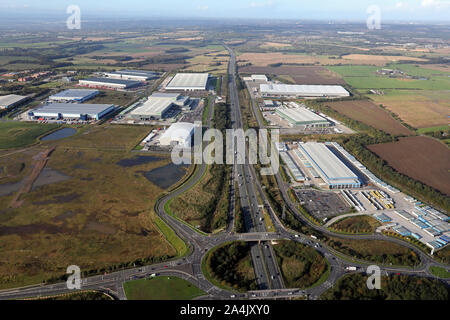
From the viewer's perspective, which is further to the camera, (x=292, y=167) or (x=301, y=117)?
(x=301, y=117)

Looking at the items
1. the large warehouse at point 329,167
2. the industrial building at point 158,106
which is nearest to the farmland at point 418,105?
the large warehouse at point 329,167

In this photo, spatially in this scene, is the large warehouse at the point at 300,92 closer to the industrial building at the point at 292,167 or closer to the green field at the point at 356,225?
the industrial building at the point at 292,167

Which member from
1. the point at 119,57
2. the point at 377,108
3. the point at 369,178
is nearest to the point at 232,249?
the point at 369,178

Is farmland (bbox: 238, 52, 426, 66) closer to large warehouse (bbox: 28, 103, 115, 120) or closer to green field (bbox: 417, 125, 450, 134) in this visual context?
green field (bbox: 417, 125, 450, 134)

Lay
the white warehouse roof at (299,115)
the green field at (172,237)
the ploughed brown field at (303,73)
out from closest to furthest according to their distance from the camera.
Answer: the green field at (172,237)
the white warehouse roof at (299,115)
the ploughed brown field at (303,73)

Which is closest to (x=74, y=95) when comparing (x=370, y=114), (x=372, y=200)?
(x=372, y=200)

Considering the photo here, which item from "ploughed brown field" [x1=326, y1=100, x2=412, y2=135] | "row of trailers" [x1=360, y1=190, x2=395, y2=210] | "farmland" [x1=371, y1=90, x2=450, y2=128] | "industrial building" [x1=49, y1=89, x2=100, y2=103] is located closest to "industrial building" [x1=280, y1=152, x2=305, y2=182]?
"row of trailers" [x1=360, y1=190, x2=395, y2=210]

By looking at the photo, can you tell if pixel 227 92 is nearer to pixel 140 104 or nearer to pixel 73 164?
pixel 140 104

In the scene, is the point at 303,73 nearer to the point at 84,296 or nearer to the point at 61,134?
the point at 61,134
